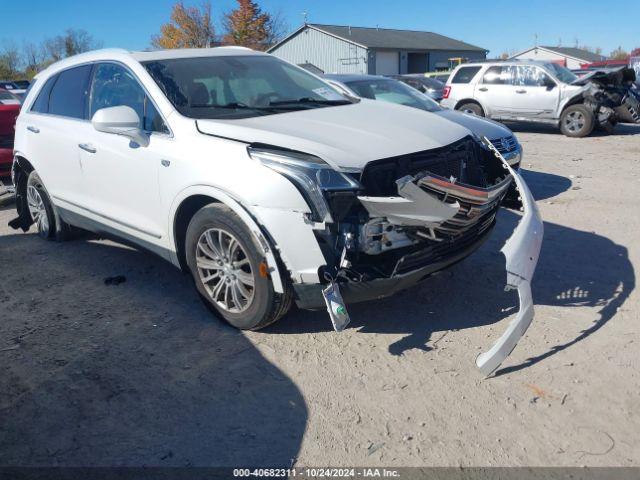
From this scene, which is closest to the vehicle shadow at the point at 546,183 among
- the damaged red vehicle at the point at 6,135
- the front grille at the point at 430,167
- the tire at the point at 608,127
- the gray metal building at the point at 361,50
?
the front grille at the point at 430,167

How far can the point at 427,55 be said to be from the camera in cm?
5119

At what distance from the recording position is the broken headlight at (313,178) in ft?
10.9

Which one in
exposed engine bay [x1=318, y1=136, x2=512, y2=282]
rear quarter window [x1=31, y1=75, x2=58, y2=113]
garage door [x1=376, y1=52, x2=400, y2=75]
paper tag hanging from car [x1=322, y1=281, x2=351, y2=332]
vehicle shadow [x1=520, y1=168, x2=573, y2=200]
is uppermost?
garage door [x1=376, y1=52, x2=400, y2=75]

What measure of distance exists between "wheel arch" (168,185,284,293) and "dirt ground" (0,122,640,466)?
512 mm

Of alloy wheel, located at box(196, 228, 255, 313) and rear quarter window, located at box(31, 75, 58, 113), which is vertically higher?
rear quarter window, located at box(31, 75, 58, 113)

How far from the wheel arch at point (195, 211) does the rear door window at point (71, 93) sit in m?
1.66

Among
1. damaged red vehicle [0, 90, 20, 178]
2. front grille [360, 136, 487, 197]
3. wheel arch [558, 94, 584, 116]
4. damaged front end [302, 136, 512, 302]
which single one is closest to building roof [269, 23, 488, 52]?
wheel arch [558, 94, 584, 116]

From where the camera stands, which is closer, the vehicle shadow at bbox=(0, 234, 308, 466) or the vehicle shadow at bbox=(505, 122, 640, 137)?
the vehicle shadow at bbox=(0, 234, 308, 466)

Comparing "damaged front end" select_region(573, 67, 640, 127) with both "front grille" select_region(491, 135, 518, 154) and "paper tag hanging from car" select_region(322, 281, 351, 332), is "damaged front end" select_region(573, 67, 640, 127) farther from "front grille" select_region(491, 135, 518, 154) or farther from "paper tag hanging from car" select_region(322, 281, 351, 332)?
"paper tag hanging from car" select_region(322, 281, 351, 332)

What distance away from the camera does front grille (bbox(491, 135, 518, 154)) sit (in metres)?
7.07

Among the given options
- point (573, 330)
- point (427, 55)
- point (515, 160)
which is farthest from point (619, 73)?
point (427, 55)

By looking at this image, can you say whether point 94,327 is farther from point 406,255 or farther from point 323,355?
point 406,255

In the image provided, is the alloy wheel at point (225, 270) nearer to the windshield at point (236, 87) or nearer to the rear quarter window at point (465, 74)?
the windshield at point (236, 87)

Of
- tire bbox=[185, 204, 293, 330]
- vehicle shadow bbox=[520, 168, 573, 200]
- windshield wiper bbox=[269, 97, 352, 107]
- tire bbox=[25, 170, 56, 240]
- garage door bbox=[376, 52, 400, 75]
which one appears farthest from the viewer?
garage door bbox=[376, 52, 400, 75]
